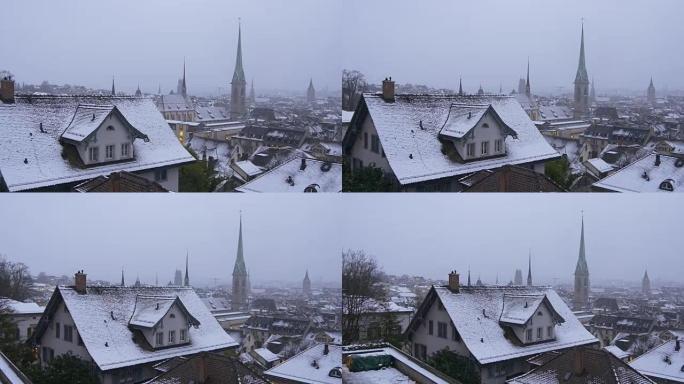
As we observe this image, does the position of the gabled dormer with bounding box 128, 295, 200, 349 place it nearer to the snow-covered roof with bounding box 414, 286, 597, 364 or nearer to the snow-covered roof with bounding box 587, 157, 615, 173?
the snow-covered roof with bounding box 414, 286, 597, 364

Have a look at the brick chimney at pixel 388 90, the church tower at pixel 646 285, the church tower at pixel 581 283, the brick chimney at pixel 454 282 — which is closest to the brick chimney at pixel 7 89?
the brick chimney at pixel 388 90

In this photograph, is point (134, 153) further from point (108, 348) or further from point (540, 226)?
point (540, 226)

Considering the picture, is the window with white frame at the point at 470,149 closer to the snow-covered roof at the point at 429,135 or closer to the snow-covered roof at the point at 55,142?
the snow-covered roof at the point at 429,135

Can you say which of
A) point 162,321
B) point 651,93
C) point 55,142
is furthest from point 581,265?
point 55,142

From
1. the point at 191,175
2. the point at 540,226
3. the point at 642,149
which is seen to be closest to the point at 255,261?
the point at 191,175

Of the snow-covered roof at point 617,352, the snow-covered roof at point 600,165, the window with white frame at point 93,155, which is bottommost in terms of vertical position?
the snow-covered roof at point 617,352
